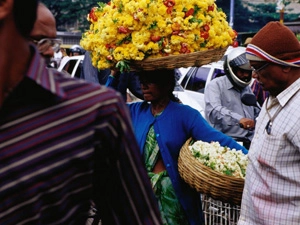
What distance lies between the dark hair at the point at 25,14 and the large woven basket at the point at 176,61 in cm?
234

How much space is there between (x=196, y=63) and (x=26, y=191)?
261 cm

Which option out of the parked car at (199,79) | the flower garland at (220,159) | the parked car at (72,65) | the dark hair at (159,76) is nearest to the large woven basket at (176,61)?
the dark hair at (159,76)

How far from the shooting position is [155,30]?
390cm

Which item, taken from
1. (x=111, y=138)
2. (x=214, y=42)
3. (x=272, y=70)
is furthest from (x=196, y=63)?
(x=111, y=138)

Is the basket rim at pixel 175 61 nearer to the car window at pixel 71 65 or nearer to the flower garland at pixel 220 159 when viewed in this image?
the flower garland at pixel 220 159

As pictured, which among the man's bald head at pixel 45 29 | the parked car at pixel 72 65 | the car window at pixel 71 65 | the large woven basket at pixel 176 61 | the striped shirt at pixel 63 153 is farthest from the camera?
the car window at pixel 71 65

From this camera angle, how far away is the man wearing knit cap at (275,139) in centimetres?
335

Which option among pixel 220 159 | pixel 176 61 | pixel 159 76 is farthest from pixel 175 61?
pixel 220 159

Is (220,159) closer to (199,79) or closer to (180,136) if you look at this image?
(180,136)

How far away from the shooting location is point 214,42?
3.96 m

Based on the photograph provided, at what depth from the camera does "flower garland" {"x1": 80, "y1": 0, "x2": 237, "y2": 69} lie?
3855mm

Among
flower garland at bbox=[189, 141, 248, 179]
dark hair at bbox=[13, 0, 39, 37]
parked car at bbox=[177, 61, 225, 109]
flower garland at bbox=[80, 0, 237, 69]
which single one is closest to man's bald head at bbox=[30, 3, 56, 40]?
flower garland at bbox=[80, 0, 237, 69]

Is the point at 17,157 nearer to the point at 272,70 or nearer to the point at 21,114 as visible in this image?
the point at 21,114

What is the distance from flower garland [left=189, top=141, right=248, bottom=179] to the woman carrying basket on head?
163mm
